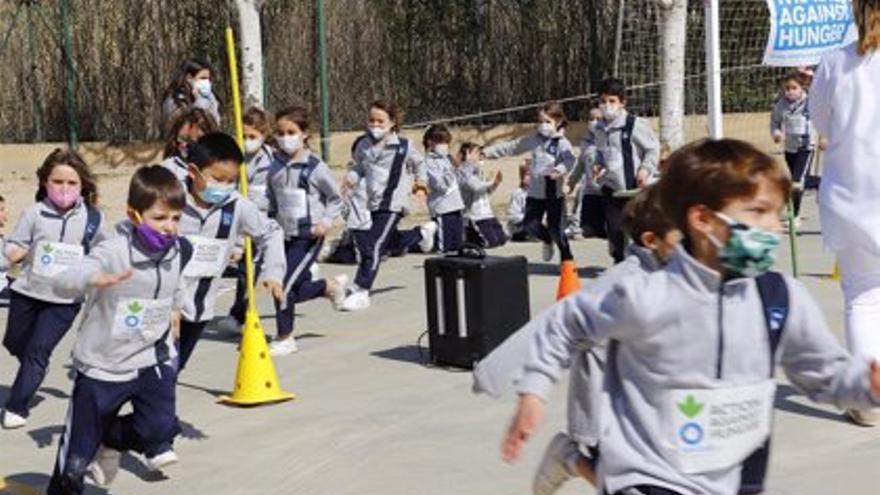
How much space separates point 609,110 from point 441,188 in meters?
1.88

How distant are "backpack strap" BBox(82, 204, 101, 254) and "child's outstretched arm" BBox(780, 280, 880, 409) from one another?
17.9 ft

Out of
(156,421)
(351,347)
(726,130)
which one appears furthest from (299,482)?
(726,130)

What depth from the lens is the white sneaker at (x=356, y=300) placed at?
12917mm

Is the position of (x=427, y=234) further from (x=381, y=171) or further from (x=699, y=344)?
(x=699, y=344)

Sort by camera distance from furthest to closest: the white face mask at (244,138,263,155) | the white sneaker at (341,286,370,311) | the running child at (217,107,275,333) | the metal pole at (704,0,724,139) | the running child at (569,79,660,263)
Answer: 1. the running child at (569,79,660,263)
2. the white sneaker at (341,286,370,311)
3. the white face mask at (244,138,263,155)
4. the running child at (217,107,275,333)
5. the metal pole at (704,0,724,139)

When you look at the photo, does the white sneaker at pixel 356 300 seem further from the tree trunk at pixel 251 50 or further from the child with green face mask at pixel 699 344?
the child with green face mask at pixel 699 344

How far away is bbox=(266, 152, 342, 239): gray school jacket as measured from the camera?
11.6 metres

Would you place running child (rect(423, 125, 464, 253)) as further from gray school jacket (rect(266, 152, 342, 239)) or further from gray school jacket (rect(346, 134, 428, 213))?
gray school jacket (rect(266, 152, 342, 239))

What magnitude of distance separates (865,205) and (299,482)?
8.74 feet

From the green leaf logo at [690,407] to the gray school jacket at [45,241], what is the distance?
5.39 meters

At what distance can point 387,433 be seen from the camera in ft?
29.0

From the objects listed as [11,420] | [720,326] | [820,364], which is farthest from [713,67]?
[720,326]

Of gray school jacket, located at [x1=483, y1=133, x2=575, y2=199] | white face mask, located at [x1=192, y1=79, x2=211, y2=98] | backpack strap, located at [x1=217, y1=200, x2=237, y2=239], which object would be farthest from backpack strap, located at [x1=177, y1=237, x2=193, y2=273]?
gray school jacket, located at [x1=483, y1=133, x2=575, y2=199]

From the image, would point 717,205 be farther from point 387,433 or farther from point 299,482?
point 387,433
